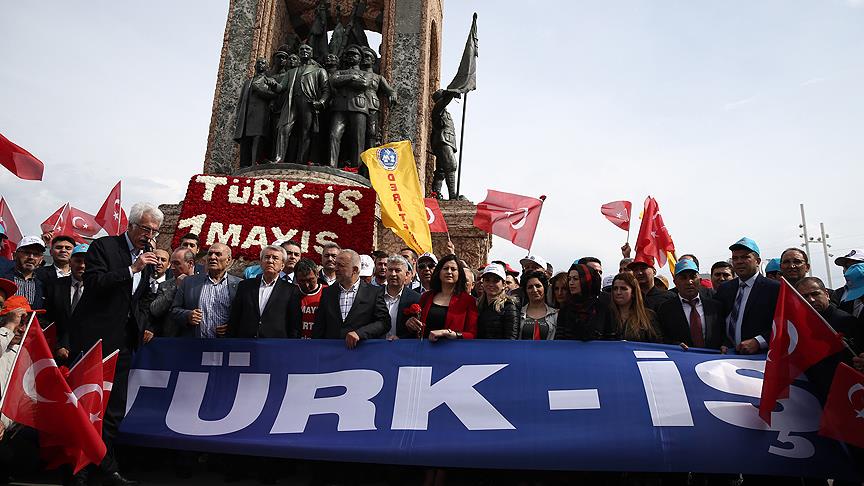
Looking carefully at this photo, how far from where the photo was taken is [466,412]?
4285 mm

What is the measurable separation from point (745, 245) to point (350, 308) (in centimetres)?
324

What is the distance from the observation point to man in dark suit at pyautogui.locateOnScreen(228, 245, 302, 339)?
4973mm

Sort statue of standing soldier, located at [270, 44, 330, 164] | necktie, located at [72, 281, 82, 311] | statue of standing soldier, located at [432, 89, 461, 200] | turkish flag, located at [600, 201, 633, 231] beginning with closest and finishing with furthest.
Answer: necktie, located at [72, 281, 82, 311]
turkish flag, located at [600, 201, 633, 231]
statue of standing soldier, located at [270, 44, 330, 164]
statue of standing soldier, located at [432, 89, 461, 200]

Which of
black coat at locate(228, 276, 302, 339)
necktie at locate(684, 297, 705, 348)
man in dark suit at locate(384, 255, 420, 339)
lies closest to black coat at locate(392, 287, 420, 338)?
man in dark suit at locate(384, 255, 420, 339)

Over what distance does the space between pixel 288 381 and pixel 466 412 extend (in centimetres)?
142

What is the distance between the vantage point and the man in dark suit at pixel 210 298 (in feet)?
17.0

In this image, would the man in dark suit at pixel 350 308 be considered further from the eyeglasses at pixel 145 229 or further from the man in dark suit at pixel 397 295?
the eyeglasses at pixel 145 229

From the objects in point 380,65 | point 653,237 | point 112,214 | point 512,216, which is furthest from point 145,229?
point 380,65

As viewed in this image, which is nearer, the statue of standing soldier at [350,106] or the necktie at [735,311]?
the necktie at [735,311]

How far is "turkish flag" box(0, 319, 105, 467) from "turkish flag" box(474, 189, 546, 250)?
21.1 ft

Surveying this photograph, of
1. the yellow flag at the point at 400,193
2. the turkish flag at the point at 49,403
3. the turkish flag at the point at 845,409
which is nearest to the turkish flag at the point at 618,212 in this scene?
the yellow flag at the point at 400,193

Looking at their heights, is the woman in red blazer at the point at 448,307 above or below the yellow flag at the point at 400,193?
below

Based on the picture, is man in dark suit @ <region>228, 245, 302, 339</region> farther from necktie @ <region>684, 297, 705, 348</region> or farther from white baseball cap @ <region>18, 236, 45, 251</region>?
necktie @ <region>684, 297, 705, 348</region>

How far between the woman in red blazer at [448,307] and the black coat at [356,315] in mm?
284
